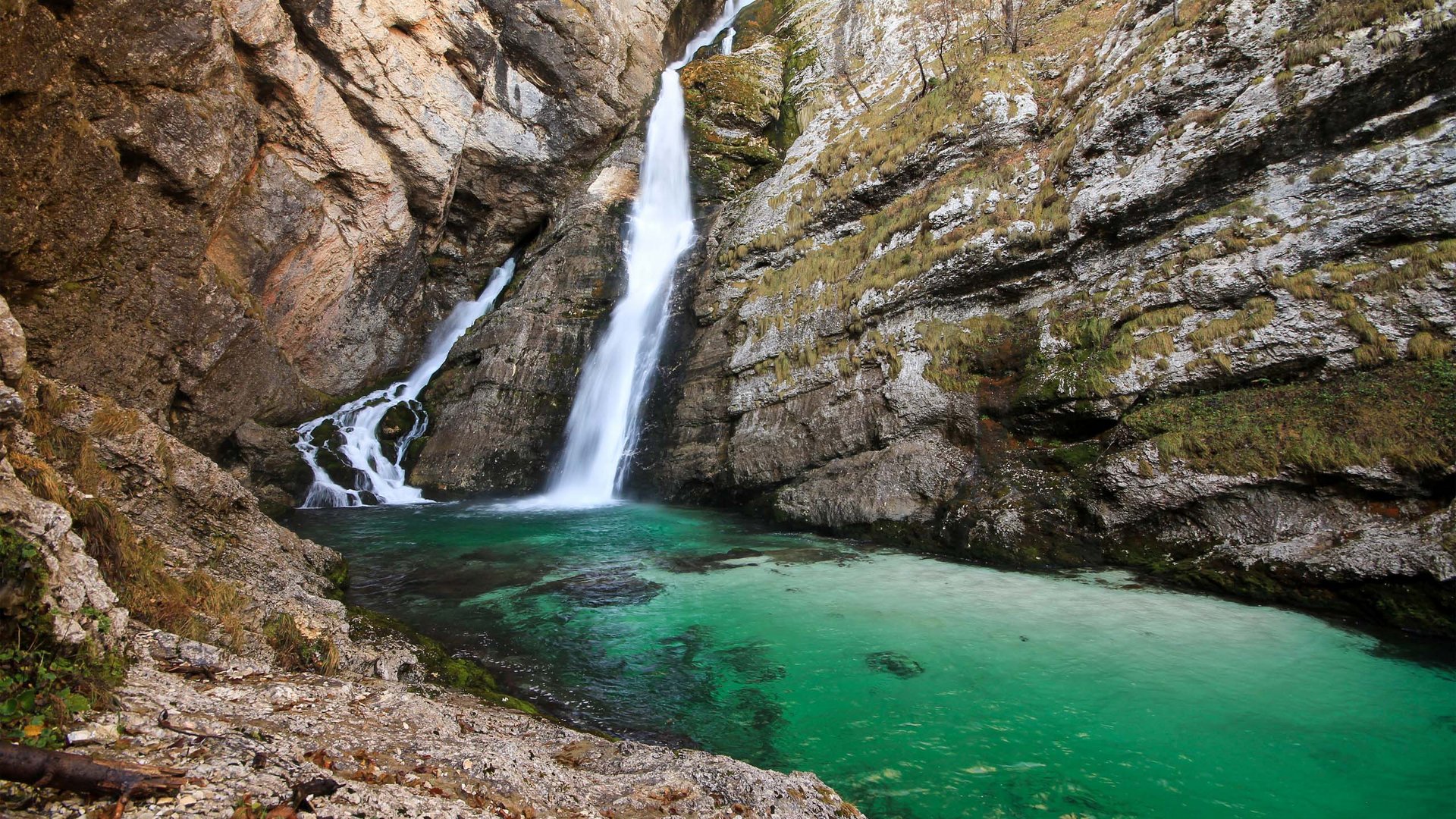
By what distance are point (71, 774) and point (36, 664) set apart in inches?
35.7

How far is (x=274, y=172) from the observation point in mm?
19031

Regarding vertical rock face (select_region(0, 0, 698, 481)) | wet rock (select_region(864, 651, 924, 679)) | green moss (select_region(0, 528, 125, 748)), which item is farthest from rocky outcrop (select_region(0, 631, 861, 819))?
vertical rock face (select_region(0, 0, 698, 481))

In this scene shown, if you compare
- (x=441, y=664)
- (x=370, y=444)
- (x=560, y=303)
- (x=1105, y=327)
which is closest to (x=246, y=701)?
(x=441, y=664)

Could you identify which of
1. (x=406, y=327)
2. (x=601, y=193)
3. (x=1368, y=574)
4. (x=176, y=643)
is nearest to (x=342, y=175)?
(x=406, y=327)

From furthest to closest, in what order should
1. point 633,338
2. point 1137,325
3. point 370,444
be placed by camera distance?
point 633,338 → point 370,444 → point 1137,325

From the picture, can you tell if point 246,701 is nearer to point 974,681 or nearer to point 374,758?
point 374,758

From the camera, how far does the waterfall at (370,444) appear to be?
733 inches

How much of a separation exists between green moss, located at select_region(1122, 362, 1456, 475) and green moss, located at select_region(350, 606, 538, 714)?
9417 mm

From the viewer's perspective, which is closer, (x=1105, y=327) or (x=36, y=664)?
(x=36, y=664)

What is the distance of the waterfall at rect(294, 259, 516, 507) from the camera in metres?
18.6

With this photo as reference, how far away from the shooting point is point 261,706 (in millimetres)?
3311

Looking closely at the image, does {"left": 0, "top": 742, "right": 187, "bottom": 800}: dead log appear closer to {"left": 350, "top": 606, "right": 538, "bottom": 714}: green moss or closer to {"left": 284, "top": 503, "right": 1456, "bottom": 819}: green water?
{"left": 350, "top": 606, "right": 538, "bottom": 714}: green moss

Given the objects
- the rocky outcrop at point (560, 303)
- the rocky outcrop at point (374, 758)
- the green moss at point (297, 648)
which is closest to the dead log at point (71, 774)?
the rocky outcrop at point (374, 758)

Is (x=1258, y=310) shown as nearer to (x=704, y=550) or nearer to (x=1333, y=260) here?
(x=1333, y=260)
